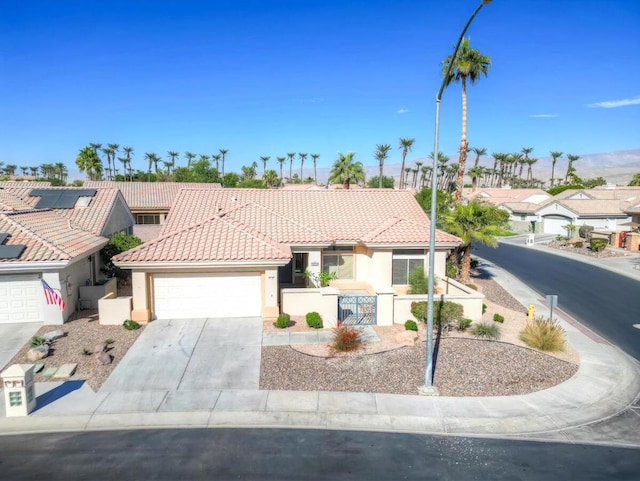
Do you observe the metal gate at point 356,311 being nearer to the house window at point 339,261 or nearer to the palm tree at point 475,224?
the house window at point 339,261

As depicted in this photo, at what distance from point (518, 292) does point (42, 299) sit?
23764 millimetres

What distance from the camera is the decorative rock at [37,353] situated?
14.4 meters

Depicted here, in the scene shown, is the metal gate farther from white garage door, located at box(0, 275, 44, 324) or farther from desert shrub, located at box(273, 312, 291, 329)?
white garage door, located at box(0, 275, 44, 324)

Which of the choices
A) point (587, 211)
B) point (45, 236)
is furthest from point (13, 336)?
point (587, 211)

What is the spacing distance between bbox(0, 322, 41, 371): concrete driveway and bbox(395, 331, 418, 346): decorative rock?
517 inches

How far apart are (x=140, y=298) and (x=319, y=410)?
9.84 m

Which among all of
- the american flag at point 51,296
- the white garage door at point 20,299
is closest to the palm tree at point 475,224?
the american flag at point 51,296

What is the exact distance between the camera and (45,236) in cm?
1900

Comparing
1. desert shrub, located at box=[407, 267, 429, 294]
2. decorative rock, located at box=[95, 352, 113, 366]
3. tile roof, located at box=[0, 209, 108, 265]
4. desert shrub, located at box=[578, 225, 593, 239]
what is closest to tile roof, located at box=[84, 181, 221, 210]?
tile roof, located at box=[0, 209, 108, 265]

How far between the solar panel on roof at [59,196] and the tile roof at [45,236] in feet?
7.39

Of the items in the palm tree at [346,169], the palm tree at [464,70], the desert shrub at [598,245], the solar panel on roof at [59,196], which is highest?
the palm tree at [464,70]

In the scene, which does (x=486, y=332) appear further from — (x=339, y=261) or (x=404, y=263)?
(x=339, y=261)

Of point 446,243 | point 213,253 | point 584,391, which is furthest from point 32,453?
point 446,243

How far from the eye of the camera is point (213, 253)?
1848cm
